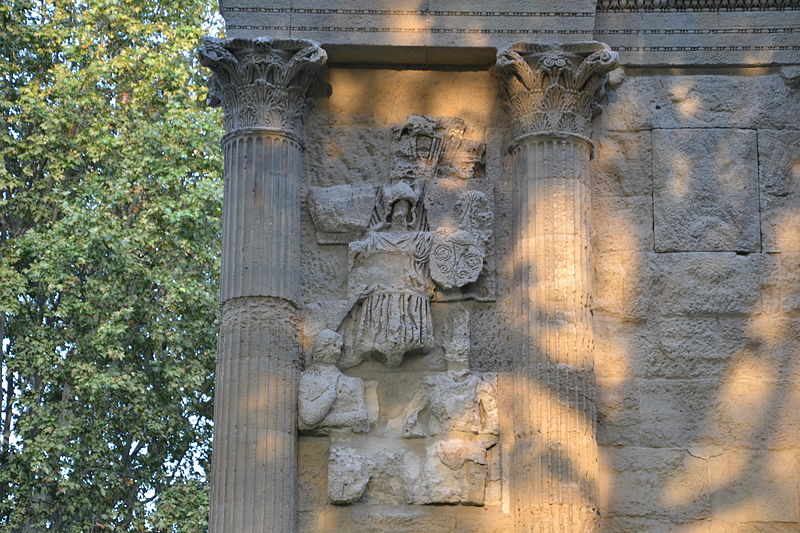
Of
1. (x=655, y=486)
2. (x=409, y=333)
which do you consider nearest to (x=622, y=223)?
(x=409, y=333)

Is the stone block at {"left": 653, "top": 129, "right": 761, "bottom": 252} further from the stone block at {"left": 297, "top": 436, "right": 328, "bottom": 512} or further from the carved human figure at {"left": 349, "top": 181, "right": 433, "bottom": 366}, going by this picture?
the stone block at {"left": 297, "top": 436, "right": 328, "bottom": 512}

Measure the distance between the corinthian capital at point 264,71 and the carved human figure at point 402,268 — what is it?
37.0 inches

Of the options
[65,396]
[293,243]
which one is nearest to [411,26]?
[293,243]

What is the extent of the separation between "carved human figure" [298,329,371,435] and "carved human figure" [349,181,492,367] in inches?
7.4

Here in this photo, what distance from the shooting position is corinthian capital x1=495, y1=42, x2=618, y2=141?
34.6 ft

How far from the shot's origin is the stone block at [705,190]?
35.1 feet

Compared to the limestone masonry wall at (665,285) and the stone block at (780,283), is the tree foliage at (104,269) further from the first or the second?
the stone block at (780,283)

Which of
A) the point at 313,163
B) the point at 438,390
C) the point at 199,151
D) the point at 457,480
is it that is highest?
the point at 199,151

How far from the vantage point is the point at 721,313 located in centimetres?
1053

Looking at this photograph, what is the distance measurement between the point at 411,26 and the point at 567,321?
239 cm

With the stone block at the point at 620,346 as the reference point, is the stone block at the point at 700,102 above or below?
above

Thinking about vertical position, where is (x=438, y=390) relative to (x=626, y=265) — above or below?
below

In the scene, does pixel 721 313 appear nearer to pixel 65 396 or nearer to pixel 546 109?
pixel 546 109

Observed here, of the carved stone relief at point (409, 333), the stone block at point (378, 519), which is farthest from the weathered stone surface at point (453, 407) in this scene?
the stone block at point (378, 519)
